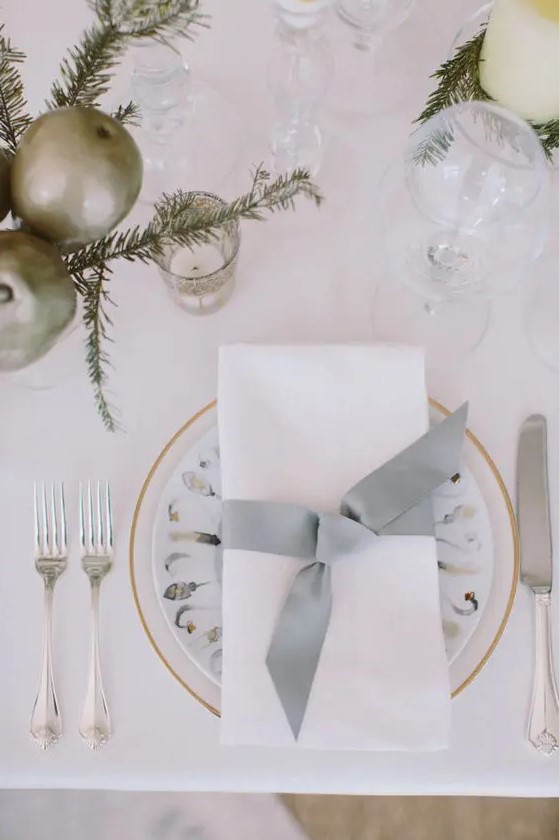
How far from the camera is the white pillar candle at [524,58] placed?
541 mm

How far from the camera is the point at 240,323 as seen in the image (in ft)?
2.24

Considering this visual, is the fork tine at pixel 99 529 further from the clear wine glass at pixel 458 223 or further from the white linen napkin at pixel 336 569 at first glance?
the clear wine glass at pixel 458 223

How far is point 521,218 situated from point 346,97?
228 mm

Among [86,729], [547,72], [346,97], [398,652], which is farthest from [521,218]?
[86,729]

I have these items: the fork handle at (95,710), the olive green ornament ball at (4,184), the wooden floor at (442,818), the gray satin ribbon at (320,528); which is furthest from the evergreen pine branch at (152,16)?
the wooden floor at (442,818)

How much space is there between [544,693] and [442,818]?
0.54 m

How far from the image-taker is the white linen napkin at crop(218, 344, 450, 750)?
0.56 metres

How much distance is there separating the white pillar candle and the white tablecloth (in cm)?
14

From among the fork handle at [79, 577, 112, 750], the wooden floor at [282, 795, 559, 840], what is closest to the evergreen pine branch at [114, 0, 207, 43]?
the fork handle at [79, 577, 112, 750]

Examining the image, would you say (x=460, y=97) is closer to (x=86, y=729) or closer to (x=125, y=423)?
(x=125, y=423)

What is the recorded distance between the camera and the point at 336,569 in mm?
586

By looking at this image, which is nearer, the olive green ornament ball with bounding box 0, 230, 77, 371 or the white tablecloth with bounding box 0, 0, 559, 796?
the olive green ornament ball with bounding box 0, 230, 77, 371

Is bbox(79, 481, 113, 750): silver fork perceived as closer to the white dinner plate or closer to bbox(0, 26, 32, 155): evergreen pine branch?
the white dinner plate

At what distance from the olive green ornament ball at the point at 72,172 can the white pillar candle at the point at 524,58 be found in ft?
0.99
